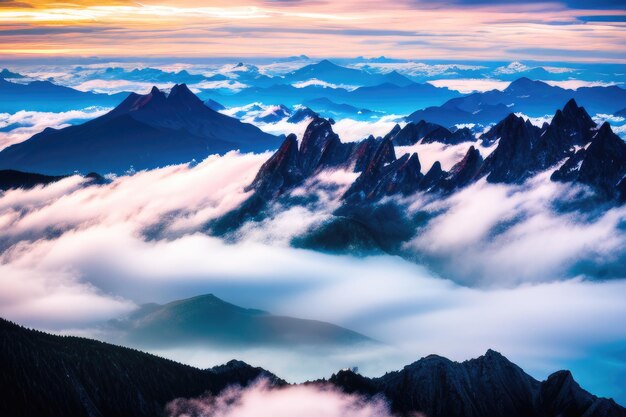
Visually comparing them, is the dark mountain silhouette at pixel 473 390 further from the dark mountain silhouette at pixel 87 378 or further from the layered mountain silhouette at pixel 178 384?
the dark mountain silhouette at pixel 87 378

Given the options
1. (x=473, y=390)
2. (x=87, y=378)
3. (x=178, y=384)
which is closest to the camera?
(x=87, y=378)

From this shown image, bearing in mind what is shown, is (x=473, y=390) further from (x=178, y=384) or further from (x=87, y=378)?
(x=87, y=378)

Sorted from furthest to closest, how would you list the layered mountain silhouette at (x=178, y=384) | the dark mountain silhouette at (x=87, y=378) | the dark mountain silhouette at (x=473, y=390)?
the dark mountain silhouette at (x=473, y=390), the layered mountain silhouette at (x=178, y=384), the dark mountain silhouette at (x=87, y=378)

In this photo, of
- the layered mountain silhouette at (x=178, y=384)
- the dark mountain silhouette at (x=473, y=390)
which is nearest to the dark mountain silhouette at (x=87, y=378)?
the layered mountain silhouette at (x=178, y=384)

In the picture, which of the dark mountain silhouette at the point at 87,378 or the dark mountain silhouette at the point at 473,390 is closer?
the dark mountain silhouette at the point at 87,378

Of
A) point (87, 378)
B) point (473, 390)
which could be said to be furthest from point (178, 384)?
point (473, 390)

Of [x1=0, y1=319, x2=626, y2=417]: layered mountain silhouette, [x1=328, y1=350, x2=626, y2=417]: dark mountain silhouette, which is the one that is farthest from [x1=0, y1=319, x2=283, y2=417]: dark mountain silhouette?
[x1=328, y1=350, x2=626, y2=417]: dark mountain silhouette
